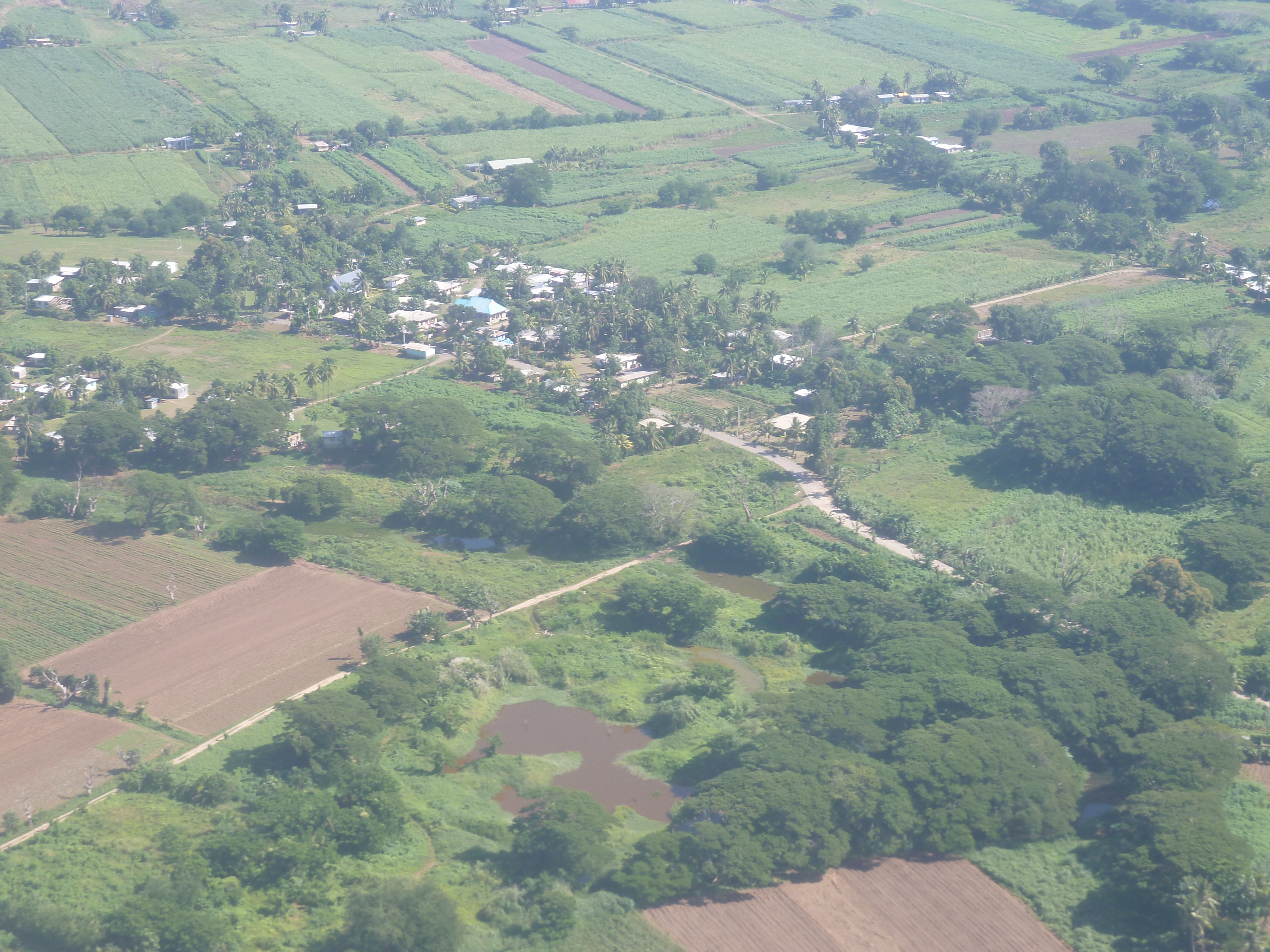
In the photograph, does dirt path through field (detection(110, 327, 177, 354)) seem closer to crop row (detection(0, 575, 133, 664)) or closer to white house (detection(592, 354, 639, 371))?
white house (detection(592, 354, 639, 371))

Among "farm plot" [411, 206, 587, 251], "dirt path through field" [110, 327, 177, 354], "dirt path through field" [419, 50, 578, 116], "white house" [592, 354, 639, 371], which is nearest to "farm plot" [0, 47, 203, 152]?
"dirt path through field" [419, 50, 578, 116]

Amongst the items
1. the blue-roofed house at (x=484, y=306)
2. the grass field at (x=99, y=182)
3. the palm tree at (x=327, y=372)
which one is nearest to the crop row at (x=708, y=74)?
the grass field at (x=99, y=182)

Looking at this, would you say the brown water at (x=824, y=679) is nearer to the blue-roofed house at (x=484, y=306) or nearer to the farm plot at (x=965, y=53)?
the blue-roofed house at (x=484, y=306)

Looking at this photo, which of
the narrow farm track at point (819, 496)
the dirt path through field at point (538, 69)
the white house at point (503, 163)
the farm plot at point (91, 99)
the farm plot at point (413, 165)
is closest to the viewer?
the narrow farm track at point (819, 496)

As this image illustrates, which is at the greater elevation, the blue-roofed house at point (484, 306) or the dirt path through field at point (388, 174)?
the dirt path through field at point (388, 174)

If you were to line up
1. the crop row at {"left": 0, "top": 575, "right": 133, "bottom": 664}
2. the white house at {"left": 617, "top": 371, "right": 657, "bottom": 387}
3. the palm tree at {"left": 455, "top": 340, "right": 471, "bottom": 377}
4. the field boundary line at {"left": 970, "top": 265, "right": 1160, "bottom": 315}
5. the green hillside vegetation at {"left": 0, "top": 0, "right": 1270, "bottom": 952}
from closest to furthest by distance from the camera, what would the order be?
1. the green hillside vegetation at {"left": 0, "top": 0, "right": 1270, "bottom": 952}
2. the crop row at {"left": 0, "top": 575, "right": 133, "bottom": 664}
3. the white house at {"left": 617, "top": 371, "right": 657, "bottom": 387}
4. the palm tree at {"left": 455, "top": 340, "right": 471, "bottom": 377}
5. the field boundary line at {"left": 970, "top": 265, "right": 1160, "bottom": 315}

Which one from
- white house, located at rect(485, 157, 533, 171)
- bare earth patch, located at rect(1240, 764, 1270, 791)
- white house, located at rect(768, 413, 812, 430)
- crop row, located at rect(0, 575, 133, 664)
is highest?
white house, located at rect(485, 157, 533, 171)
